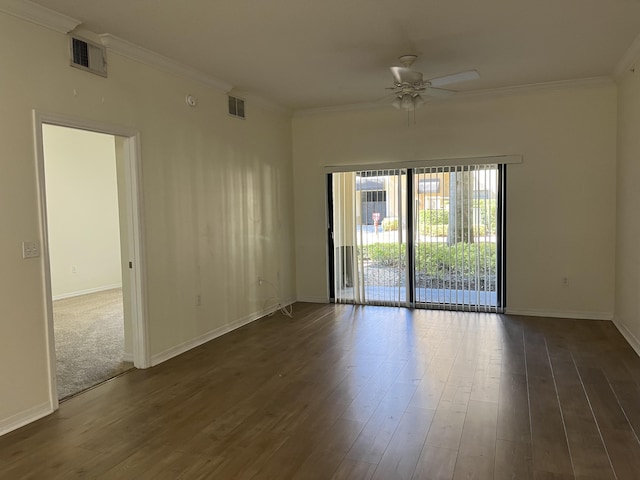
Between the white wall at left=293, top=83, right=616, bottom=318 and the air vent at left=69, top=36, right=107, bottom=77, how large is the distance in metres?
3.80

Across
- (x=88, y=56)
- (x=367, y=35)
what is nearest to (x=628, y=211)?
(x=367, y=35)

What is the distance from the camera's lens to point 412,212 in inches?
253

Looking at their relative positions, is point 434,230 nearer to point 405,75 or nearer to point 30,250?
point 405,75

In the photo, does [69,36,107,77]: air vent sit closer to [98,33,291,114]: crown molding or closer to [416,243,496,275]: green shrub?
[98,33,291,114]: crown molding

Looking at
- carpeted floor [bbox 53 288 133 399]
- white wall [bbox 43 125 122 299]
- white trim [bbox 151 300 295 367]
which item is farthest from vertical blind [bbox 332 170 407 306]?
white wall [bbox 43 125 122 299]

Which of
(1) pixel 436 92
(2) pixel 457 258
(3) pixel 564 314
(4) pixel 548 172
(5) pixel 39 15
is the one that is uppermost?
(5) pixel 39 15

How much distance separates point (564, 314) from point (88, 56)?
5823 mm

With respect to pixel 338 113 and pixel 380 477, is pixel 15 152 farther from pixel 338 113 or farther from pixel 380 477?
pixel 338 113

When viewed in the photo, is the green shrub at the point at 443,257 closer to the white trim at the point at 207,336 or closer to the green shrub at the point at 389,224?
the green shrub at the point at 389,224

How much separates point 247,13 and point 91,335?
13.0 feet

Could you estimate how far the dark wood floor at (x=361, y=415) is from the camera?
8.60 ft

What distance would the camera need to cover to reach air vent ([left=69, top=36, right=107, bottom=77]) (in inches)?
141

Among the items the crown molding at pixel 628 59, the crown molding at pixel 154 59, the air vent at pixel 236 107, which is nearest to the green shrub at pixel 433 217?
the crown molding at pixel 628 59

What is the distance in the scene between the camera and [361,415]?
324 centimetres
